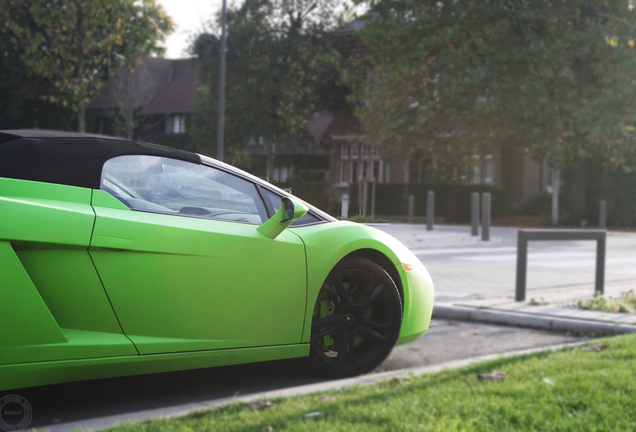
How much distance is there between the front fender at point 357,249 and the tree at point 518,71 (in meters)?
23.5

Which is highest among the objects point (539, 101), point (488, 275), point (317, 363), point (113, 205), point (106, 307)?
point (539, 101)

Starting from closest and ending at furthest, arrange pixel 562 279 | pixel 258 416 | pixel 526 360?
1. pixel 258 416
2. pixel 526 360
3. pixel 562 279

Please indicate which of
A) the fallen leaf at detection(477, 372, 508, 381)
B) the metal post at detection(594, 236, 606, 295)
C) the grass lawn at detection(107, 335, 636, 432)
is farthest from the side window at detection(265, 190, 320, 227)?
the metal post at detection(594, 236, 606, 295)

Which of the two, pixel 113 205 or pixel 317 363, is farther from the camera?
pixel 317 363

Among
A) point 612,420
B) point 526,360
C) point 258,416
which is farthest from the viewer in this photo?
point 526,360

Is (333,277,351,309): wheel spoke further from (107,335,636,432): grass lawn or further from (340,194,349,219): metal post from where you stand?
(107,335,636,432): grass lawn

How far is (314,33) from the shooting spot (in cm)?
4012

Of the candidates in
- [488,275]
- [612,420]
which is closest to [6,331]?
[612,420]

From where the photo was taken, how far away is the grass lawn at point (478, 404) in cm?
240

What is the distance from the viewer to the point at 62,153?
3.06 feet

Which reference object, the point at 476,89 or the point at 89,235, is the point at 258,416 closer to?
the point at 89,235

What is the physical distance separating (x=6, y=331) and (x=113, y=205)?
0.22m

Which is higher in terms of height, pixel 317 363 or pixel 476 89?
pixel 476 89

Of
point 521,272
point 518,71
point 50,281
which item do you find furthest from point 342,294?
point 518,71
